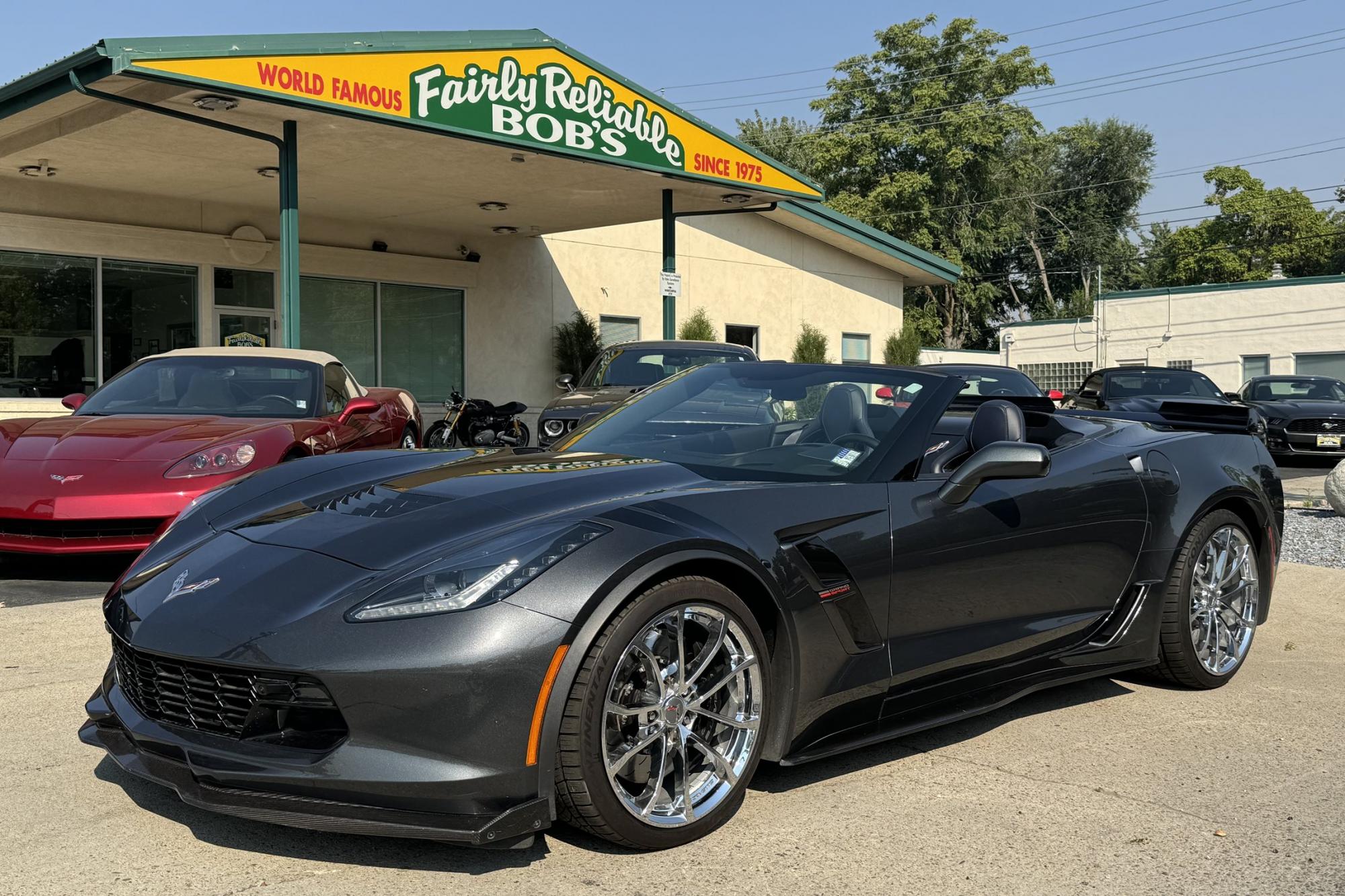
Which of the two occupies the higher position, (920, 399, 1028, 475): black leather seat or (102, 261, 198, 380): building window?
(102, 261, 198, 380): building window

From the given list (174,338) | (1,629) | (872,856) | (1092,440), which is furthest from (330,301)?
(872,856)

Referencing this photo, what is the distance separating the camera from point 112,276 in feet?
52.5

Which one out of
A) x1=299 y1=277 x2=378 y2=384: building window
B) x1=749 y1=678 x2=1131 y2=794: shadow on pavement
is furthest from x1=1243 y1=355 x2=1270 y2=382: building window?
x1=749 y1=678 x2=1131 y2=794: shadow on pavement

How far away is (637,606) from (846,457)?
3.85 feet

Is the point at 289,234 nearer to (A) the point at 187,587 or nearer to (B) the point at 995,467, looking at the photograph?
(A) the point at 187,587

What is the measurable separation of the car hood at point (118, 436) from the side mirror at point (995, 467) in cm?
464

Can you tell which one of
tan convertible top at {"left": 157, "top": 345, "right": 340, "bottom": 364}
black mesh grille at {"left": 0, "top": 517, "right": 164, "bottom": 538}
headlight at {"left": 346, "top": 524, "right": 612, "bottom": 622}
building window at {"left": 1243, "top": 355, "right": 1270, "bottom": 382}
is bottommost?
black mesh grille at {"left": 0, "top": 517, "right": 164, "bottom": 538}

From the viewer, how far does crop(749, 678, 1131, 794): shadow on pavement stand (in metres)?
3.77

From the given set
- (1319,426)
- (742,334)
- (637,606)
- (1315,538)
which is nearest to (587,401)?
(1315,538)

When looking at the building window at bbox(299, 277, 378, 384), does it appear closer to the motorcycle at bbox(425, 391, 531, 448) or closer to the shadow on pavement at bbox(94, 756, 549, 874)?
the motorcycle at bbox(425, 391, 531, 448)

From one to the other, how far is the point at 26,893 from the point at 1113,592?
3.60m

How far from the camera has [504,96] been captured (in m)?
12.6

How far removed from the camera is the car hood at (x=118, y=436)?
268 inches

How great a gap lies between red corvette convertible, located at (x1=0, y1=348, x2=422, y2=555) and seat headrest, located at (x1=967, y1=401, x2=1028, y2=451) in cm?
352
